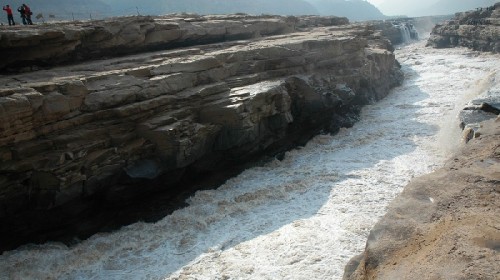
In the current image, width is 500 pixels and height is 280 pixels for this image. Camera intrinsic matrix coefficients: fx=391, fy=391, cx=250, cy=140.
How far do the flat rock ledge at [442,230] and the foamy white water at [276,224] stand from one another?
2.96m

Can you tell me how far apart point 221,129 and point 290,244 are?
5.46 metres

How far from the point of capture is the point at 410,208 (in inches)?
282

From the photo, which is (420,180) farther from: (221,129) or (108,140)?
(108,140)

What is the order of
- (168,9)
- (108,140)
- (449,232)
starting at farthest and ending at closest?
(168,9), (108,140), (449,232)

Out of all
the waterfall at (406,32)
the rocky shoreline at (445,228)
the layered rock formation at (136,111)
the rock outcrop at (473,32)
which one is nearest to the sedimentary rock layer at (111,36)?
the layered rock formation at (136,111)

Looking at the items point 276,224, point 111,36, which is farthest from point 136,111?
point 276,224

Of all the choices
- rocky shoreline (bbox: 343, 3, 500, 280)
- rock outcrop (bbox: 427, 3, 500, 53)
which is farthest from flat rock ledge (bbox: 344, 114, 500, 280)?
rock outcrop (bbox: 427, 3, 500, 53)

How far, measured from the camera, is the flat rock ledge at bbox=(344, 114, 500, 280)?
5.47 metres

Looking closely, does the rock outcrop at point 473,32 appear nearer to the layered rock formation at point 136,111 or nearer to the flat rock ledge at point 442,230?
the layered rock formation at point 136,111

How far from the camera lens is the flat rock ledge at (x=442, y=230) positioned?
18.0ft

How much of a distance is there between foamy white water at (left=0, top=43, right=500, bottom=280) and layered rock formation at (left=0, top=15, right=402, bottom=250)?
1067 mm

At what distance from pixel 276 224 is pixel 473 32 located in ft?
133

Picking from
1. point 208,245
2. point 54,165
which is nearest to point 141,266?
point 208,245

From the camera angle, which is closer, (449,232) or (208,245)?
(449,232)
